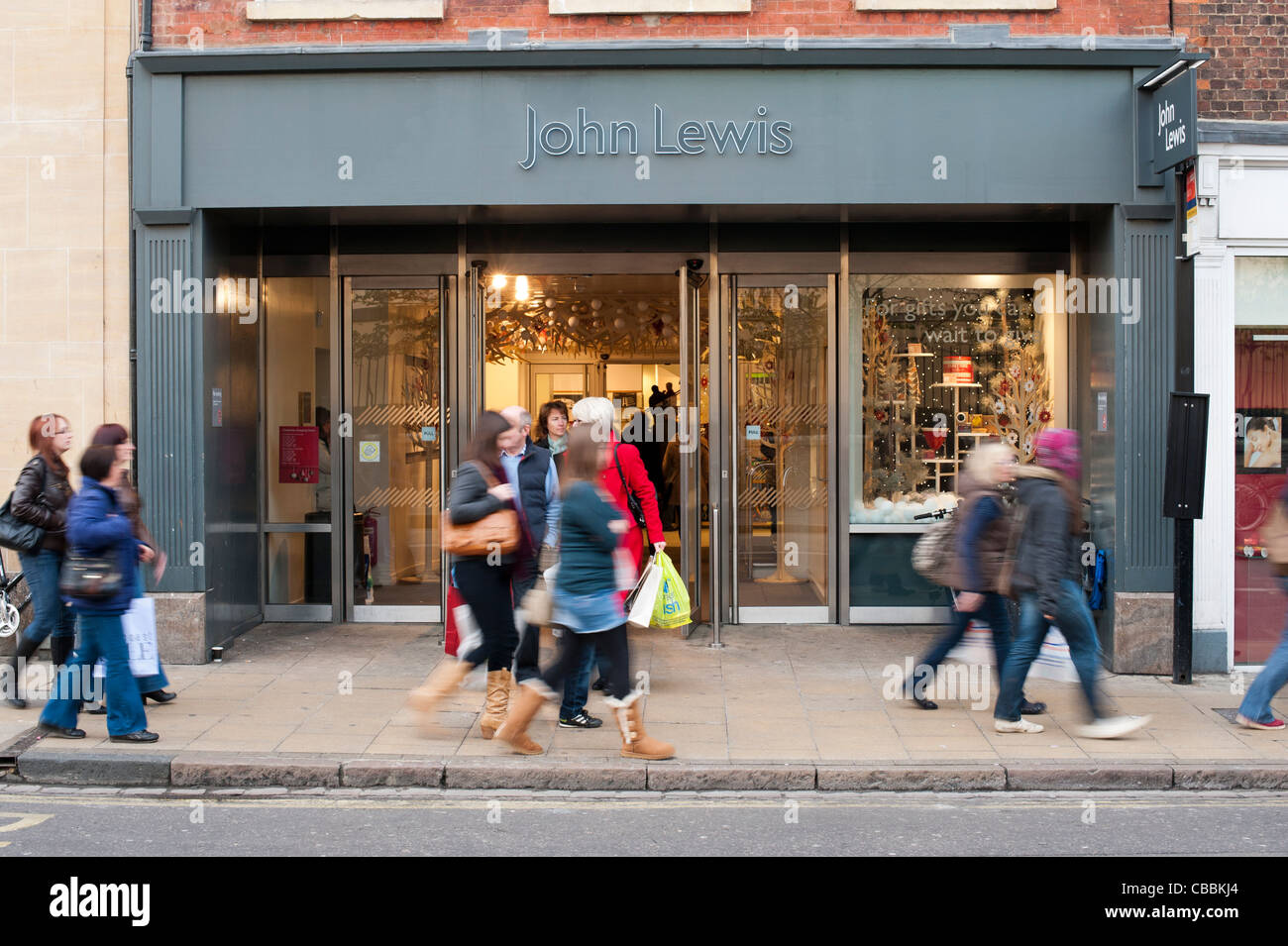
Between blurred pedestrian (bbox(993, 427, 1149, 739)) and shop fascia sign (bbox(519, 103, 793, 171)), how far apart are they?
3.35m

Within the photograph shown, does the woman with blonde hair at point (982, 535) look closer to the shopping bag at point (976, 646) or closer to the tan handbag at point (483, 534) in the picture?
the shopping bag at point (976, 646)

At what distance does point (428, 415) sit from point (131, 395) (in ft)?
7.70

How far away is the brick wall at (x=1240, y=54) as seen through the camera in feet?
28.3

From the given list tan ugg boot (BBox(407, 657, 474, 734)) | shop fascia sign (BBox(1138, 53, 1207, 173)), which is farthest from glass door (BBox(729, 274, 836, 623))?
tan ugg boot (BBox(407, 657, 474, 734))

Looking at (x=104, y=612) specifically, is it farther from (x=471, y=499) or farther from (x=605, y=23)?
(x=605, y=23)

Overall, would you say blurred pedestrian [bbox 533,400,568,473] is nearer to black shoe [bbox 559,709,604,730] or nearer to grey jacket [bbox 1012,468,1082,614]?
black shoe [bbox 559,709,604,730]

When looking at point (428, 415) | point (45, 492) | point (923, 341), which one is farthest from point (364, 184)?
point (923, 341)

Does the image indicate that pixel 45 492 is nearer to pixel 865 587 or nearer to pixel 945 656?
pixel 945 656

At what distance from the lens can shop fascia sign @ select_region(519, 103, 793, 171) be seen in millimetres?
8773

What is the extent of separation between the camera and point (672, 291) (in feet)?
34.4

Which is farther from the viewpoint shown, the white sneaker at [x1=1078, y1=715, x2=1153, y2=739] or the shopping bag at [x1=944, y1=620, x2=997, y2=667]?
the shopping bag at [x1=944, y1=620, x2=997, y2=667]

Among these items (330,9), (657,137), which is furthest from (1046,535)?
(330,9)

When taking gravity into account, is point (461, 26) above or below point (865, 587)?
above

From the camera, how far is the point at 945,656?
7324 mm
